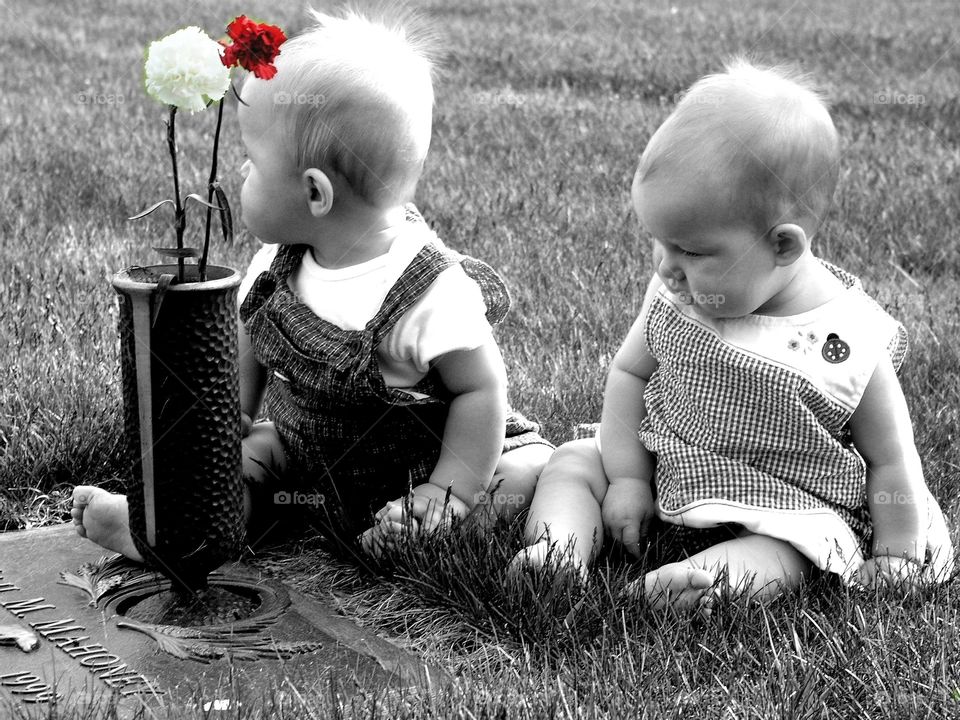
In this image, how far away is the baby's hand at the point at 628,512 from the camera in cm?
274

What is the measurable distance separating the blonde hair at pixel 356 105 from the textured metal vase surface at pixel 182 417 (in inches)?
14.7

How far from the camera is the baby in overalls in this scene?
2588 millimetres

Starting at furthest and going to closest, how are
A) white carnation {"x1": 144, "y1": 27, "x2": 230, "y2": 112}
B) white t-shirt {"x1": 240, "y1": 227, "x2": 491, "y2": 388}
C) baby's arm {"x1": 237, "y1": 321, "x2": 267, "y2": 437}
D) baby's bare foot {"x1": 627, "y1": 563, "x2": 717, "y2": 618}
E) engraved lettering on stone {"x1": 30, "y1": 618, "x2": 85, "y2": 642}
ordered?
1. baby's arm {"x1": 237, "y1": 321, "x2": 267, "y2": 437}
2. white t-shirt {"x1": 240, "y1": 227, "x2": 491, "y2": 388}
3. baby's bare foot {"x1": 627, "y1": 563, "x2": 717, "y2": 618}
4. engraved lettering on stone {"x1": 30, "y1": 618, "x2": 85, "y2": 642}
5. white carnation {"x1": 144, "y1": 27, "x2": 230, "y2": 112}

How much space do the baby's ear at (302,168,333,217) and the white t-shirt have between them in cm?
16

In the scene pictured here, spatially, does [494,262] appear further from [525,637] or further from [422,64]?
[525,637]

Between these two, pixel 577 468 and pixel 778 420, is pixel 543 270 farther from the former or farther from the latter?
pixel 778 420

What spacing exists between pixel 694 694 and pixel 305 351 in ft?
3.62

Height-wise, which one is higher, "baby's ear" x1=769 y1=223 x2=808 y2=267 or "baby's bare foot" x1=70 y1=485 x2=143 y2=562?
"baby's ear" x1=769 y1=223 x2=808 y2=267

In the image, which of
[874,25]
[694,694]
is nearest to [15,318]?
[694,694]

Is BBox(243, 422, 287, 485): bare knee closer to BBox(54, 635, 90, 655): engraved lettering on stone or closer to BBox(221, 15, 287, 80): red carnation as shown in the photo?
BBox(54, 635, 90, 655): engraved lettering on stone

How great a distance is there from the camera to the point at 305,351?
9.03 feet

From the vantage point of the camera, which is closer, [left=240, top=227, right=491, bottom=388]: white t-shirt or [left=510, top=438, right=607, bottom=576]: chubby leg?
[left=510, top=438, right=607, bottom=576]: chubby leg

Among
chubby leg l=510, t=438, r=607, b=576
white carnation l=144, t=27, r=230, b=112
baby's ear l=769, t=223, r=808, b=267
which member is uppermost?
white carnation l=144, t=27, r=230, b=112

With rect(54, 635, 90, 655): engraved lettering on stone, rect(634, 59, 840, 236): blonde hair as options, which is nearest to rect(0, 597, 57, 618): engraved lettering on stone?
rect(54, 635, 90, 655): engraved lettering on stone
